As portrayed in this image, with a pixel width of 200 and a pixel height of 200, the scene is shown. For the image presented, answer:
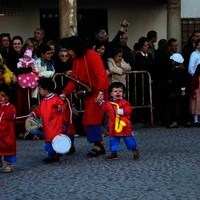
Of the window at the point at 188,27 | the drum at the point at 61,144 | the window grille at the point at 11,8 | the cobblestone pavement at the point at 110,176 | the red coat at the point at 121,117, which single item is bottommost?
the cobblestone pavement at the point at 110,176

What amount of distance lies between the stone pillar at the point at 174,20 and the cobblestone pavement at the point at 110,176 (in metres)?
6.41

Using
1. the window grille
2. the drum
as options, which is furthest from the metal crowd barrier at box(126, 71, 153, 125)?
the window grille

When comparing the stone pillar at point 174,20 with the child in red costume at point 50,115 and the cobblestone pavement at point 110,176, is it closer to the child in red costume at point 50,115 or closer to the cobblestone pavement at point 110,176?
the cobblestone pavement at point 110,176

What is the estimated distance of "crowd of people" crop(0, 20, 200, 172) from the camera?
32.9ft

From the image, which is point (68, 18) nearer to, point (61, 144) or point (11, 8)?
point (11, 8)

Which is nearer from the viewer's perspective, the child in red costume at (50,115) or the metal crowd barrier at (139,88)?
the child in red costume at (50,115)

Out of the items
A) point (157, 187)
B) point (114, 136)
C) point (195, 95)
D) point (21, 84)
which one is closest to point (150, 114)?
point (195, 95)

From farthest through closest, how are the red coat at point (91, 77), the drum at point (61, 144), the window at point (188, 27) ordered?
the window at point (188, 27) < the red coat at point (91, 77) < the drum at point (61, 144)

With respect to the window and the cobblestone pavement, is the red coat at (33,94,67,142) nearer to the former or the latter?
the cobblestone pavement

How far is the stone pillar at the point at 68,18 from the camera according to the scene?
49.2ft

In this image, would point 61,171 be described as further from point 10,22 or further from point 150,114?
point 10,22

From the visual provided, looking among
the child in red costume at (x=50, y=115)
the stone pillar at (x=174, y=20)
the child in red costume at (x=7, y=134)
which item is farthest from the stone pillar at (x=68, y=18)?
the child in red costume at (x=7, y=134)

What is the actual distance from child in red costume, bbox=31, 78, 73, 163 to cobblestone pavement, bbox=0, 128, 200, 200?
23cm

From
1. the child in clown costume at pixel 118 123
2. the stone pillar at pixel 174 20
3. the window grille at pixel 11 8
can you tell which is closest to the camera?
the child in clown costume at pixel 118 123
